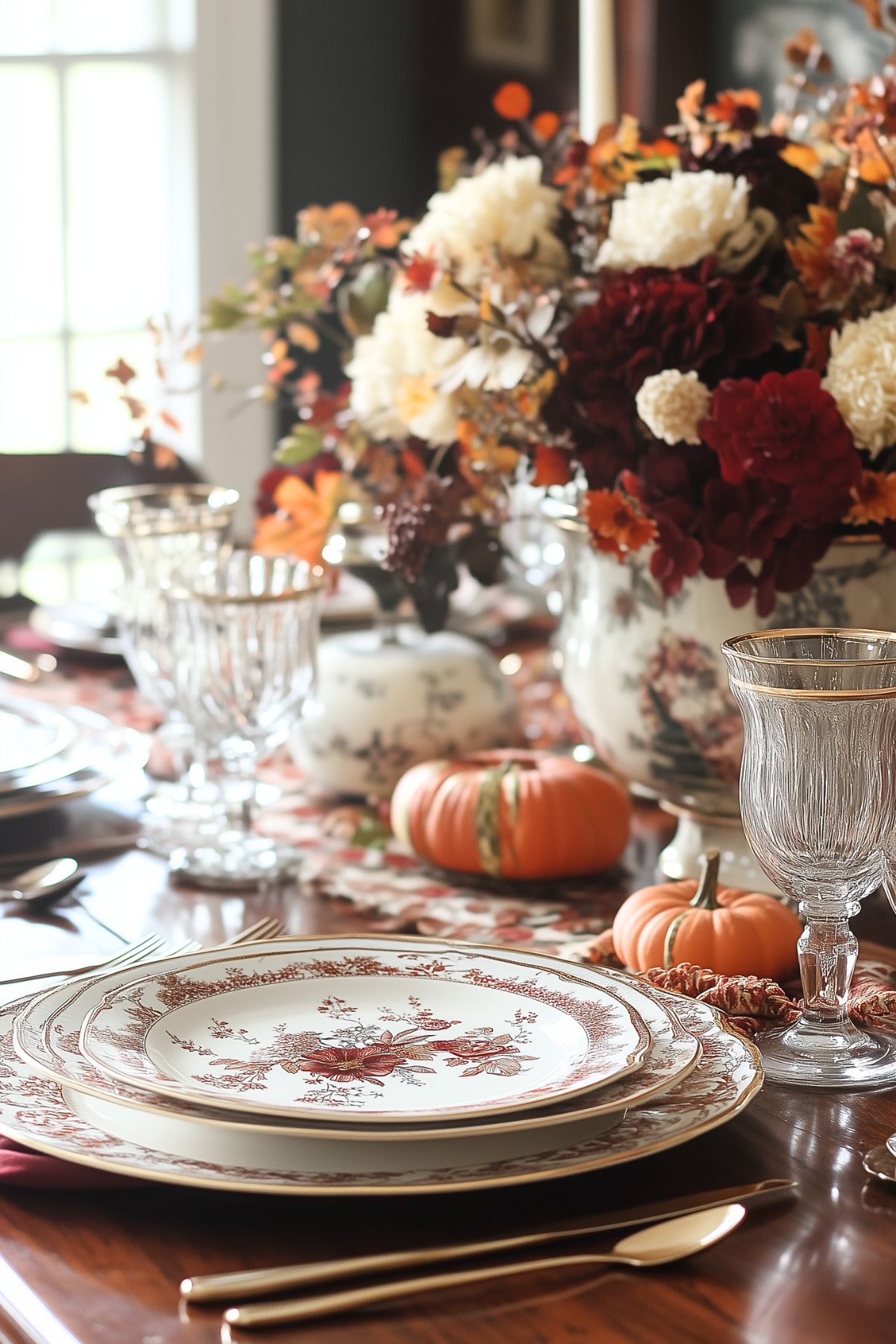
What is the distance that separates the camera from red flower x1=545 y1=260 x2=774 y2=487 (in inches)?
37.0

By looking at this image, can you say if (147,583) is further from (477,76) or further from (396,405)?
(477,76)

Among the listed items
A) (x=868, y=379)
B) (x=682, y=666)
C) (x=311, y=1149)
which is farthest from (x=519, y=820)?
(x=311, y=1149)

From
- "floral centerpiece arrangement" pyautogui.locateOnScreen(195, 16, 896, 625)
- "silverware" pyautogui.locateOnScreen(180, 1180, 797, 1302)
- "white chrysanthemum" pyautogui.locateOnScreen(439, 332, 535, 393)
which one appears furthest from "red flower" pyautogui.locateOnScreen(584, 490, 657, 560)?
"silverware" pyautogui.locateOnScreen(180, 1180, 797, 1302)

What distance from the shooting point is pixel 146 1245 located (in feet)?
1.88

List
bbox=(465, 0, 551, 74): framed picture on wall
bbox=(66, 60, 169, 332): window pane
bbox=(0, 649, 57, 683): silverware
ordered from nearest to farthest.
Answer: bbox=(0, 649, 57, 683): silverware
bbox=(66, 60, 169, 332): window pane
bbox=(465, 0, 551, 74): framed picture on wall

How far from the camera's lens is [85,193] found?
3.57 m

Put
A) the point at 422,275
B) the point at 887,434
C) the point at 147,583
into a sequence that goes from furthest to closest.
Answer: the point at 147,583, the point at 422,275, the point at 887,434

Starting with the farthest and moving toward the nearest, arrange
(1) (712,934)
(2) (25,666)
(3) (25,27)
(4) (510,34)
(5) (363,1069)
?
(4) (510,34)
(3) (25,27)
(2) (25,666)
(1) (712,934)
(5) (363,1069)

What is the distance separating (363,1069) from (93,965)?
9.0 inches

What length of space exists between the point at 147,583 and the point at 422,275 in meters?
0.30

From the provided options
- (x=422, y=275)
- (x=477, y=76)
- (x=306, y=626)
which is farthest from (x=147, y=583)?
(x=477, y=76)

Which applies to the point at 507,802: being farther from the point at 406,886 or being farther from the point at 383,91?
the point at 383,91

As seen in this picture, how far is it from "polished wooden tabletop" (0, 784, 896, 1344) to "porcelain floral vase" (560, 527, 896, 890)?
339mm

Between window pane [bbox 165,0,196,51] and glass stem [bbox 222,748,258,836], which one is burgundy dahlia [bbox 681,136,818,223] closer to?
glass stem [bbox 222,748,258,836]
